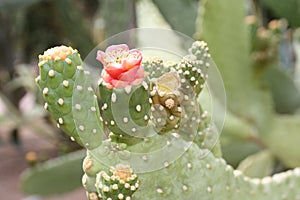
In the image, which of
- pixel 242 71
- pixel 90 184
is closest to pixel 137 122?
pixel 90 184

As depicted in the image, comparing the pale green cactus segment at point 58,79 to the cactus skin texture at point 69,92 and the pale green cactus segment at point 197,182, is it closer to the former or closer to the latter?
the cactus skin texture at point 69,92

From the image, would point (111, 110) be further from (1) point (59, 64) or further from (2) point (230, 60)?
(2) point (230, 60)

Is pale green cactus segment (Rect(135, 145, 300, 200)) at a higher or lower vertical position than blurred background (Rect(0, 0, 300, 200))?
higher

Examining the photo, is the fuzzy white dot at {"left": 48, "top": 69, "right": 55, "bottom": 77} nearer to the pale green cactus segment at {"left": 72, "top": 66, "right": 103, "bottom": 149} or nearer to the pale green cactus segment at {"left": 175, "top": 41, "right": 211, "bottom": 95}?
the pale green cactus segment at {"left": 72, "top": 66, "right": 103, "bottom": 149}

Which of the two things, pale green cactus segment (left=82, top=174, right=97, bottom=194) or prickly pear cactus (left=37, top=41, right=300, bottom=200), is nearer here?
prickly pear cactus (left=37, top=41, right=300, bottom=200)

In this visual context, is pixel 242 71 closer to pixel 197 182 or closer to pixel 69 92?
pixel 197 182

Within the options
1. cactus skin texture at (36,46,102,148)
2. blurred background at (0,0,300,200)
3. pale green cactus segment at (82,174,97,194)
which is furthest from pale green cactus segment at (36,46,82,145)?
blurred background at (0,0,300,200)

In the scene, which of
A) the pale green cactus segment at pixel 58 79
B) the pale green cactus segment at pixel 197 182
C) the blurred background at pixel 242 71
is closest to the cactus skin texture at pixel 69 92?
the pale green cactus segment at pixel 58 79
